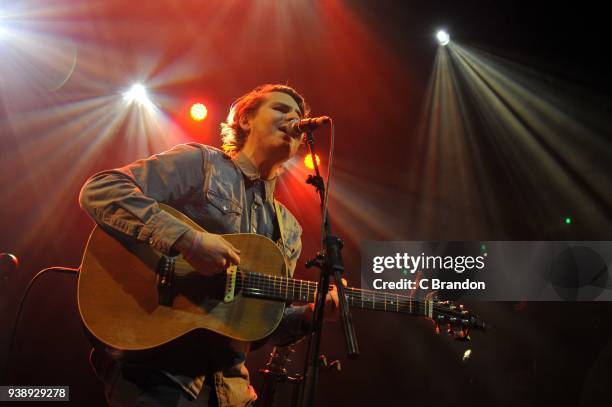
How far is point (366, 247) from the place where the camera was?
25.3ft

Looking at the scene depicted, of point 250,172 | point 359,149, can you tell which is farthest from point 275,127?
point 359,149

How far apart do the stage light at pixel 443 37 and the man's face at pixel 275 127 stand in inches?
164

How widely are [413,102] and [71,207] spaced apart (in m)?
5.46

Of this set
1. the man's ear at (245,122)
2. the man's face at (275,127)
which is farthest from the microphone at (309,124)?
the man's ear at (245,122)

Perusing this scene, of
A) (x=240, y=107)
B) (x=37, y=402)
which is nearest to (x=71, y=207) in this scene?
(x=37, y=402)

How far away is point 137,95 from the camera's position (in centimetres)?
663

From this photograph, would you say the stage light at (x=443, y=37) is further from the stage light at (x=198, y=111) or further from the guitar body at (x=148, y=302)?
the guitar body at (x=148, y=302)

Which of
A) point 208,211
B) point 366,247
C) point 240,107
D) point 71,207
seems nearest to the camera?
point 208,211

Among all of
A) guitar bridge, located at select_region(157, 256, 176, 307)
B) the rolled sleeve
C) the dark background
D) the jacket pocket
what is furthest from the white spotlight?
guitar bridge, located at select_region(157, 256, 176, 307)

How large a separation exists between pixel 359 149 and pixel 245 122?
183 inches

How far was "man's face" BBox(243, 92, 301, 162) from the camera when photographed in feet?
10.6

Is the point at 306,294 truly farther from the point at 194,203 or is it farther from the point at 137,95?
the point at 137,95

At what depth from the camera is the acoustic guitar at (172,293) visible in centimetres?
222

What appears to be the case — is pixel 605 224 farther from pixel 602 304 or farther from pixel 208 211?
pixel 208 211
